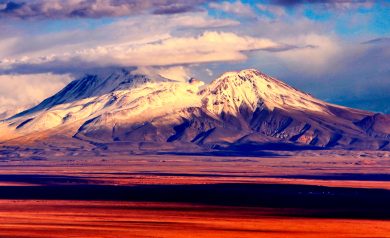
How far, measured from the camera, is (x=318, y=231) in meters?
89.7

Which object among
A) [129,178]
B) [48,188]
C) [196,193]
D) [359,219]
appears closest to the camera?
[359,219]

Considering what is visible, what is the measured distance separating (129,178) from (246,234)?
317 ft

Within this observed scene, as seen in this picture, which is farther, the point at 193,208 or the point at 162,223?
the point at 193,208

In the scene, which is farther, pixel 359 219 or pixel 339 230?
pixel 359 219

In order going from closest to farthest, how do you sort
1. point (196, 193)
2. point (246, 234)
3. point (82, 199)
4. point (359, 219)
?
point (246, 234) → point (359, 219) → point (82, 199) → point (196, 193)

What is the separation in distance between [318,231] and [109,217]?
20.5 m

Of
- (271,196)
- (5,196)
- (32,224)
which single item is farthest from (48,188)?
(32,224)

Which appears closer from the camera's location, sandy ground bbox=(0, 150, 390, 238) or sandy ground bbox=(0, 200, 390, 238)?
sandy ground bbox=(0, 200, 390, 238)

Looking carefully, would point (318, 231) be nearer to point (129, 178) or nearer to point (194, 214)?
point (194, 214)

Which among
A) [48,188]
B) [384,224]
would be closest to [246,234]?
[384,224]

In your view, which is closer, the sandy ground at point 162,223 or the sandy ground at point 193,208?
the sandy ground at point 162,223

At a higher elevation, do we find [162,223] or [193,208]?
[162,223]

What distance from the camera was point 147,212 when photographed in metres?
106

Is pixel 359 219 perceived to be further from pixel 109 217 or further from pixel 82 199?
pixel 82 199
